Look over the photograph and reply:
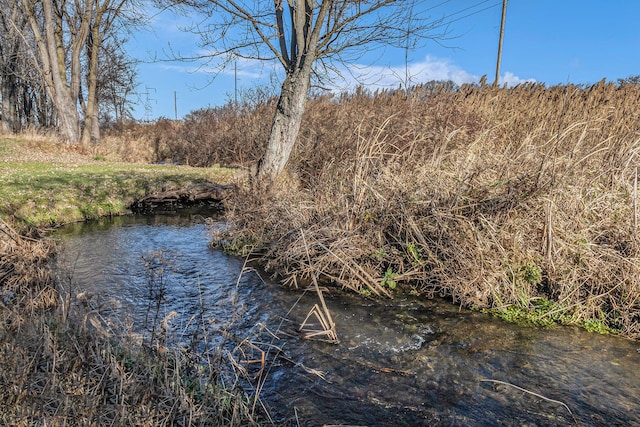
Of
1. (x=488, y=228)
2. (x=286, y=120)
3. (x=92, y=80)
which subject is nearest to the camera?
(x=488, y=228)

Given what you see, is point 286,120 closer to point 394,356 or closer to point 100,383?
point 394,356

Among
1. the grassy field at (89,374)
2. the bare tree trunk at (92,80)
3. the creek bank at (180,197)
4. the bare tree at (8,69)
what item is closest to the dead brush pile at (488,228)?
the grassy field at (89,374)

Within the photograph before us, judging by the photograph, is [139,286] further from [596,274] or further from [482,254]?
[596,274]

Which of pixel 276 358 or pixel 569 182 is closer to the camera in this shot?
pixel 276 358

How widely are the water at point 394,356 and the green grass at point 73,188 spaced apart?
10.5 feet

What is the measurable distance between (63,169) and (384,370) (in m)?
12.1

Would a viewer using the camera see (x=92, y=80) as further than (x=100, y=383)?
Yes

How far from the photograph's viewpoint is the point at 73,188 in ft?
31.4

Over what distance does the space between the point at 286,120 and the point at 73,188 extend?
5487 millimetres

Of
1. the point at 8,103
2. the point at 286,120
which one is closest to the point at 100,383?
the point at 286,120

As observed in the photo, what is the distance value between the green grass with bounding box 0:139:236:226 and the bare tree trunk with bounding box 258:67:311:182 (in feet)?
7.32

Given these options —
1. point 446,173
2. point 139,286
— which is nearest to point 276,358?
point 139,286

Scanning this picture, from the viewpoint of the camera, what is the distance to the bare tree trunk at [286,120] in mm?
8148

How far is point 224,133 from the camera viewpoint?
16.2 metres
